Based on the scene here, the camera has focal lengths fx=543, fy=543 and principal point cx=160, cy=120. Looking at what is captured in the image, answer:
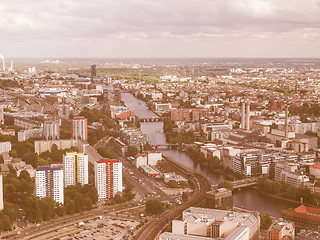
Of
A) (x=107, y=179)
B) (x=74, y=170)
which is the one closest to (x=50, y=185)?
(x=74, y=170)

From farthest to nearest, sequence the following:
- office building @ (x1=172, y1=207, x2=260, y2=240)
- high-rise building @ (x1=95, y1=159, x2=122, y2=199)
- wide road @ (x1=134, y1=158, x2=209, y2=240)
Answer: high-rise building @ (x1=95, y1=159, x2=122, y2=199)
wide road @ (x1=134, y1=158, x2=209, y2=240)
office building @ (x1=172, y1=207, x2=260, y2=240)

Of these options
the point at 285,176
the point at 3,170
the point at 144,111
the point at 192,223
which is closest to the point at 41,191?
the point at 3,170

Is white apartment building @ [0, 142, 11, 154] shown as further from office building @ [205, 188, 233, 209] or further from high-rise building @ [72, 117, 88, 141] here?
office building @ [205, 188, 233, 209]

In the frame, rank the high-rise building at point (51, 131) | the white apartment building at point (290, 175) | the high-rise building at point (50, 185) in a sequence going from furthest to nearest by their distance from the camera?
the high-rise building at point (51, 131), the white apartment building at point (290, 175), the high-rise building at point (50, 185)

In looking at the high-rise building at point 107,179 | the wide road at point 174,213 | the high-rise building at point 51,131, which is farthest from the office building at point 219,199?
the high-rise building at point 51,131

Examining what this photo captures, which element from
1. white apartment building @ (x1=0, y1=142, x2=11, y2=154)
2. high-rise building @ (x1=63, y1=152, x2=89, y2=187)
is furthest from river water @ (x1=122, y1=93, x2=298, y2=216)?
white apartment building @ (x1=0, y1=142, x2=11, y2=154)

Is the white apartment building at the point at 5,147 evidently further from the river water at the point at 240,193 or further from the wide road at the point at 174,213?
the wide road at the point at 174,213
